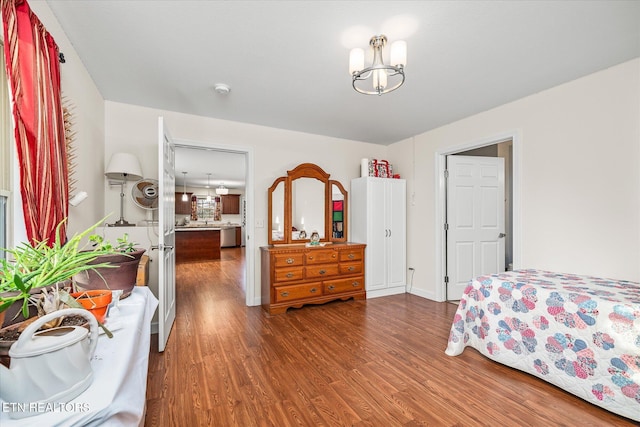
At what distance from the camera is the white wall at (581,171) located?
7.22ft

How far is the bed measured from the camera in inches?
63.3

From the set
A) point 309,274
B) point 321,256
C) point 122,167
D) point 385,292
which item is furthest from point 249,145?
point 385,292

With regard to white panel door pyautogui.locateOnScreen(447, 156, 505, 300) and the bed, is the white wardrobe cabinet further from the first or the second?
the bed

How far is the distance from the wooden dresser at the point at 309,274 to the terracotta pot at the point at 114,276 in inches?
74.3

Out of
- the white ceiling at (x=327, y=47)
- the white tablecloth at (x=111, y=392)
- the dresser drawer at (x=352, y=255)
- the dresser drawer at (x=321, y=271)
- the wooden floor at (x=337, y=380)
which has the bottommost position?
the wooden floor at (x=337, y=380)

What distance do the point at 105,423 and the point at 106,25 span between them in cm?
220

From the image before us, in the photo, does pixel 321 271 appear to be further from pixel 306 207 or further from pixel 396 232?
pixel 396 232

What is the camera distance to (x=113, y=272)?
4.63 ft

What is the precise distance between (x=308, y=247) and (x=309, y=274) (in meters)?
0.34

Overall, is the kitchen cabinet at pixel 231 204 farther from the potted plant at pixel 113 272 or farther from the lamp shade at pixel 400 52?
the lamp shade at pixel 400 52

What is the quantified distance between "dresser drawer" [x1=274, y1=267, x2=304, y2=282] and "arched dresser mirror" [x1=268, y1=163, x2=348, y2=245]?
0.48 metres

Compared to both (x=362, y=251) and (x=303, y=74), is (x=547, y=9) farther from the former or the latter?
(x=362, y=251)

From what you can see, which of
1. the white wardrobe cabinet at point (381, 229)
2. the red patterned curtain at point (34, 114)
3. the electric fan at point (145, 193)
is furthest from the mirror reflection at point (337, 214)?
the red patterned curtain at point (34, 114)

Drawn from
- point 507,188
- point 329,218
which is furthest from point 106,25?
point 507,188
